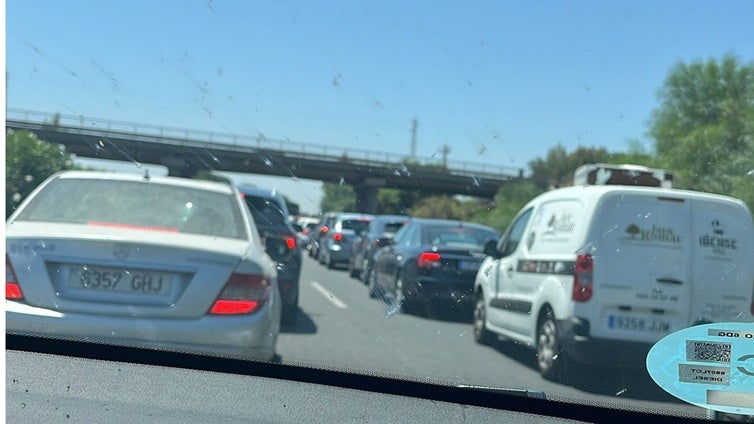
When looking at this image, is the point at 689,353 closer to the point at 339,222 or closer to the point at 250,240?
the point at 339,222

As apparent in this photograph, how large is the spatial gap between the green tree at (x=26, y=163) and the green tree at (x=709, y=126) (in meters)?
2.70

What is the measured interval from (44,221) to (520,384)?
2.34 meters

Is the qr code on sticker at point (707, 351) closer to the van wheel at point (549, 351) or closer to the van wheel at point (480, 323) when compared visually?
the van wheel at point (549, 351)

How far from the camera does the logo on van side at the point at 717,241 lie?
3.75 meters

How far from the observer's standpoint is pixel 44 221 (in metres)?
4.32

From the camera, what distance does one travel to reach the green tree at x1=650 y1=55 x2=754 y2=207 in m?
3.67

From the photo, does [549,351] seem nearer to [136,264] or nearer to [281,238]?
[281,238]

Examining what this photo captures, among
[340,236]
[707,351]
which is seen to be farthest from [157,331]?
[707,351]

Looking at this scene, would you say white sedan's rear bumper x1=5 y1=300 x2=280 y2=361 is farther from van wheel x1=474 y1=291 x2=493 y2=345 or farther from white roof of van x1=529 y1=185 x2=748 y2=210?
white roof of van x1=529 y1=185 x2=748 y2=210

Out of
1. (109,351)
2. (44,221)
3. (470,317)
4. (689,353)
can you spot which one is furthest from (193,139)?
(689,353)

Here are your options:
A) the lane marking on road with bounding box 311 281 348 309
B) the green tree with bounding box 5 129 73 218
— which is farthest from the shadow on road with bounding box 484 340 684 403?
the green tree with bounding box 5 129 73 218

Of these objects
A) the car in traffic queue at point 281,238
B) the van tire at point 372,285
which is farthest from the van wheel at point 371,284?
the car in traffic queue at point 281,238

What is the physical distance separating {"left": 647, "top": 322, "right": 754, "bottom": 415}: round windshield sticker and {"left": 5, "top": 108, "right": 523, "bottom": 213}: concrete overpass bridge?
102cm

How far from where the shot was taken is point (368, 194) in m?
4.17
